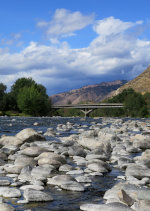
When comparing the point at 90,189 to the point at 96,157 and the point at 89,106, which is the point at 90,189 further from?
the point at 89,106

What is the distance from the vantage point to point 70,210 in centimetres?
448

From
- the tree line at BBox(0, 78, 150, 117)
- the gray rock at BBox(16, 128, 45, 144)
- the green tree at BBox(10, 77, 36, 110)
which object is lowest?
the gray rock at BBox(16, 128, 45, 144)

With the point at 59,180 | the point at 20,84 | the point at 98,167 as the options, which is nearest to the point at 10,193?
the point at 59,180

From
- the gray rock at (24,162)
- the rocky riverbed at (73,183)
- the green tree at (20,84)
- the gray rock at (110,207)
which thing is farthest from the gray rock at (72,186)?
the green tree at (20,84)

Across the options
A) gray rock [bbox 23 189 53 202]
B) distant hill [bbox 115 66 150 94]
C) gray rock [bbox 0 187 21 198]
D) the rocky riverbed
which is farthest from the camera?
distant hill [bbox 115 66 150 94]

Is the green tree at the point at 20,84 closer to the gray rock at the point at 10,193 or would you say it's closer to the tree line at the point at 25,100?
the tree line at the point at 25,100

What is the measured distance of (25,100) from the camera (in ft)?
237

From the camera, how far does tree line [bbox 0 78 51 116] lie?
2879 inches

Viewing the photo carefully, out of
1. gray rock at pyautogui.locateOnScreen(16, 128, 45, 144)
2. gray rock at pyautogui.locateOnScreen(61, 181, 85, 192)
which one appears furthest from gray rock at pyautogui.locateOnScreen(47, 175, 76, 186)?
gray rock at pyautogui.locateOnScreen(16, 128, 45, 144)

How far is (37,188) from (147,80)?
166978 mm

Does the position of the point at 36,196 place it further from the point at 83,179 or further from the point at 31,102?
the point at 31,102

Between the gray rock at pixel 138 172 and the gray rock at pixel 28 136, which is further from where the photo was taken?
the gray rock at pixel 28 136

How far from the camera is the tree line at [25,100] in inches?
2879

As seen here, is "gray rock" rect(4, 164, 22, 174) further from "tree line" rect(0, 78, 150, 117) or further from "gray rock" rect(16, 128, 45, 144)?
"tree line" rect(0, 78, 150, 117)
